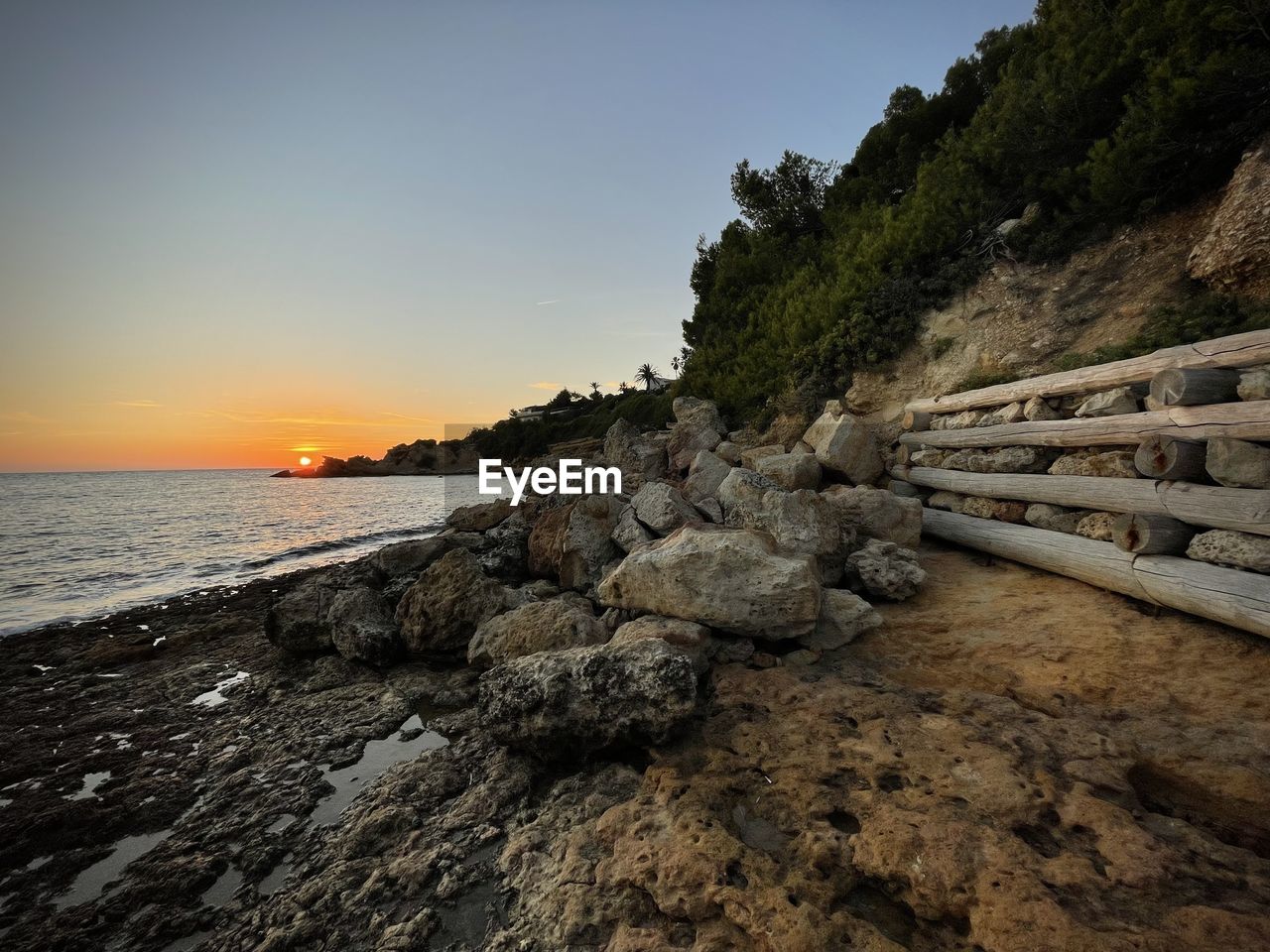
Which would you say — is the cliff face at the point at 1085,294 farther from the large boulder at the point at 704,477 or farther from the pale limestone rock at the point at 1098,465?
the large boulder at the point at 704,477

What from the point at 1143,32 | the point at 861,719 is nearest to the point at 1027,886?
the point at 861,719

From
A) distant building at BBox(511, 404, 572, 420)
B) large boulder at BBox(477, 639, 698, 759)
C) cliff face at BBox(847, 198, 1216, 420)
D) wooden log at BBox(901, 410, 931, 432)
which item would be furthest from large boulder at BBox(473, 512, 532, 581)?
distant building at BBox(511, 404, 572, 420)

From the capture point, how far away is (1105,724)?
11.6 feet

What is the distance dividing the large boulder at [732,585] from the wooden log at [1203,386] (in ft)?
12.7

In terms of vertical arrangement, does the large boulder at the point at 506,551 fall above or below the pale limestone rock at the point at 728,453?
below

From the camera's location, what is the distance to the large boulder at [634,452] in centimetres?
1488

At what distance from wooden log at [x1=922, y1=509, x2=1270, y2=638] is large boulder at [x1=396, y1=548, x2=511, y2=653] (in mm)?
6445

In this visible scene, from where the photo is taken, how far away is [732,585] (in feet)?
16.0

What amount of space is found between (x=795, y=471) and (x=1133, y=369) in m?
4.11

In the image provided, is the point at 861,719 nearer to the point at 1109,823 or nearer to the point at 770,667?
the point at 770,667

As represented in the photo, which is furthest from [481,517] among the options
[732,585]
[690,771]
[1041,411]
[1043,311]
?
[1043,311]

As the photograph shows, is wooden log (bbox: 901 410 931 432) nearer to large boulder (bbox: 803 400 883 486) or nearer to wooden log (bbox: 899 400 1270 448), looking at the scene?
large boulder (bbox: 803 400 883 486)

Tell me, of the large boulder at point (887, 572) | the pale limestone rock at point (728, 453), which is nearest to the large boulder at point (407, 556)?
the large boulder at point (887, 572)

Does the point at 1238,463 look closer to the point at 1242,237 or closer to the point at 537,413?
the point at 1242,237
